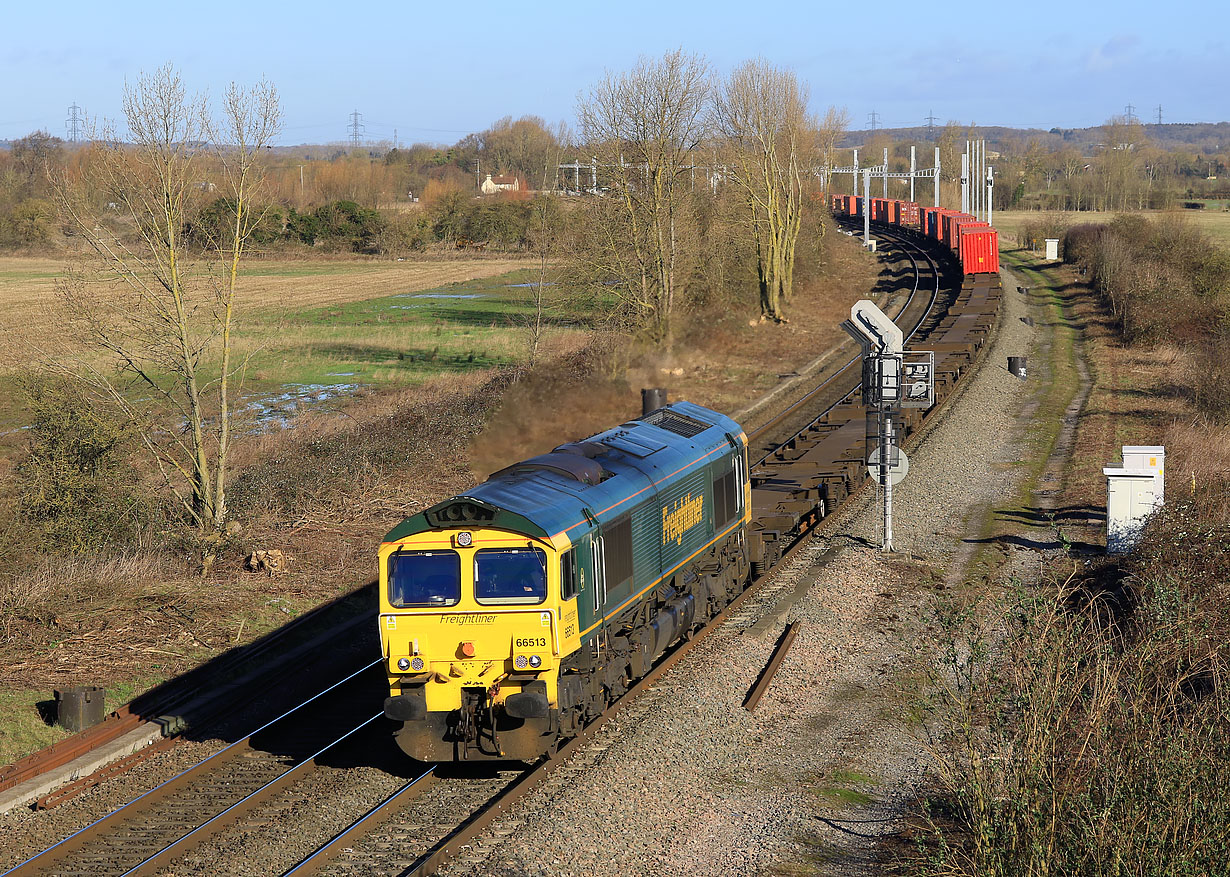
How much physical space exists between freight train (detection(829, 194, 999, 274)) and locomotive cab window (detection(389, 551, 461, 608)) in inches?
2085

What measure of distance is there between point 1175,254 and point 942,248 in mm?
23541

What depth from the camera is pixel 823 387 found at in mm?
40500

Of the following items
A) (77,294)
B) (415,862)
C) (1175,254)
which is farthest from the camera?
(1175,254)

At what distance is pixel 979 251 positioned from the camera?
61469 millimetres

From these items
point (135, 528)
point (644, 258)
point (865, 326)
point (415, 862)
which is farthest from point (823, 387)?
point (415, 862)

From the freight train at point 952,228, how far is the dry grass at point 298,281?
1152 inches

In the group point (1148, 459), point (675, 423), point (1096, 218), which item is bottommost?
point (1148, 459)

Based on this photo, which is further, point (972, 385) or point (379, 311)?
point (379, 311)

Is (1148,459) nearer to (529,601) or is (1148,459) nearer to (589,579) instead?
(589,579)

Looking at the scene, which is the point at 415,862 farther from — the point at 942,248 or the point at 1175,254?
the point at 942,248

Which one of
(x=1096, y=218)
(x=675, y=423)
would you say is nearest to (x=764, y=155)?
(x=675, y=423)

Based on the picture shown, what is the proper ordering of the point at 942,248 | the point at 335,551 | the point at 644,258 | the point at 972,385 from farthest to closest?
Answer: the point at 942,248 → the point at 644,258 → the point at 972,385 → the point at 335,551

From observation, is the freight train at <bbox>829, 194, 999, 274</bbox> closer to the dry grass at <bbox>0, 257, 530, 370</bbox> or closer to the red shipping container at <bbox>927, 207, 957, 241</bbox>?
the red shipping container at <bbox>927, 207, 957, 241</bbox>

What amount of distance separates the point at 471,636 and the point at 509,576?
77cm
